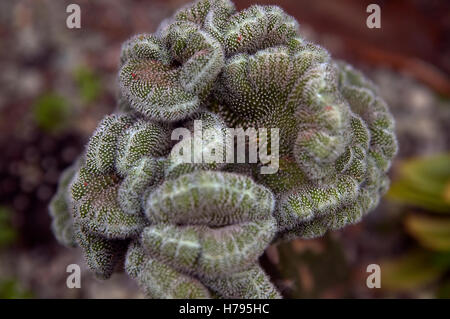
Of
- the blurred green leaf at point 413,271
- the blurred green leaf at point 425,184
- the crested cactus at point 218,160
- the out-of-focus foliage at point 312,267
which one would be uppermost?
the crested cactus at point 218,160

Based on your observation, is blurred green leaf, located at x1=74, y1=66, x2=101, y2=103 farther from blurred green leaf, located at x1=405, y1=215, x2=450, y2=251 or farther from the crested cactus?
blurred green leaf, located at x1=405, y1=215, x2=450, y2=251

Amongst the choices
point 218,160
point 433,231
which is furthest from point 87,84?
point 433,231

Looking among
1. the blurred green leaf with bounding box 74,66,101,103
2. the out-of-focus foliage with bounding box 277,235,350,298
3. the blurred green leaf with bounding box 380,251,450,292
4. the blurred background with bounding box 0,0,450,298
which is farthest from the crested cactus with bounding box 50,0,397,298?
the blurred green leaf with bounding box 74,66,101,103

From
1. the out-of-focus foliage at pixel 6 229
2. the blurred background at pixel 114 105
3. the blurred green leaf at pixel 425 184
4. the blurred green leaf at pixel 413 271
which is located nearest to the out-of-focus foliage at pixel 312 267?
the blurred background at pixel 114 105

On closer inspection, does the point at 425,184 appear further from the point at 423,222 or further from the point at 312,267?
the point at 312,267

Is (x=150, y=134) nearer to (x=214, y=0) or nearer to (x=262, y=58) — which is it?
(x=262, y=58)

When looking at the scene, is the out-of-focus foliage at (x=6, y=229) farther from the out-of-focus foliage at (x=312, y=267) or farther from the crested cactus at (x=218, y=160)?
the out-of-focus foliage at (x=312, y=267)
